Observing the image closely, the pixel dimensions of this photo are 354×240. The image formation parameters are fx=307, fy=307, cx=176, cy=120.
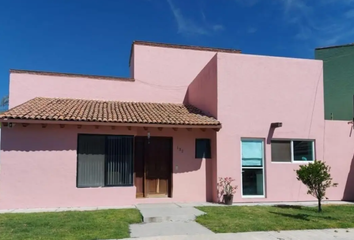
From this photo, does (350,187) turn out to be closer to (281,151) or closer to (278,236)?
(281,151)

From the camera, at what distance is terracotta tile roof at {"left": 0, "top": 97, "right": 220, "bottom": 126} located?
1170 cm

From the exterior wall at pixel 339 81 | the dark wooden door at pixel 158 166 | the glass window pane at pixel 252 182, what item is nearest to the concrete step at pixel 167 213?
the dark wooden door at pixel 158 166

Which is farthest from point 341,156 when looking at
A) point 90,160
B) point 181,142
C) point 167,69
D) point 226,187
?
point 90,160

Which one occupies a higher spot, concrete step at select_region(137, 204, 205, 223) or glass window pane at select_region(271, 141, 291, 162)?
glass window pane at select_region(271, 141, 291, 162)

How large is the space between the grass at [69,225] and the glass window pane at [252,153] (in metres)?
5.54

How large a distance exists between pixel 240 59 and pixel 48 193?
32.1ft

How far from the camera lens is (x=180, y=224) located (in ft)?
30.2

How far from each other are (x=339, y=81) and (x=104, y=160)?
1491 centimetres

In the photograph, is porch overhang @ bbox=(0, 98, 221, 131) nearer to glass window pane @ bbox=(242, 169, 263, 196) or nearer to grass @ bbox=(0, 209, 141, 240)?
glass window pane @ bbox=(242, 169, 263, 196)

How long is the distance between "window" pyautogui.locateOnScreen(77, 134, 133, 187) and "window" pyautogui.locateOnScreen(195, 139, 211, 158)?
2.98 meters

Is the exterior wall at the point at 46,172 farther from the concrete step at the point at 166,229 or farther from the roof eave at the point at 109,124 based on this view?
the concrete step at the point at 166,229

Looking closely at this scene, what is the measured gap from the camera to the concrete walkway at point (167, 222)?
8.21m

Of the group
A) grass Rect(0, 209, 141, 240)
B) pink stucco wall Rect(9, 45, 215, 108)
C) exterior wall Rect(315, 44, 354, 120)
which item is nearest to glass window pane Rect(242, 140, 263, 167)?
pink stucco wall Rect(9, 45, 215, 108)

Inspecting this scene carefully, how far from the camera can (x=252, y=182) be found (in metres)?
13.6
